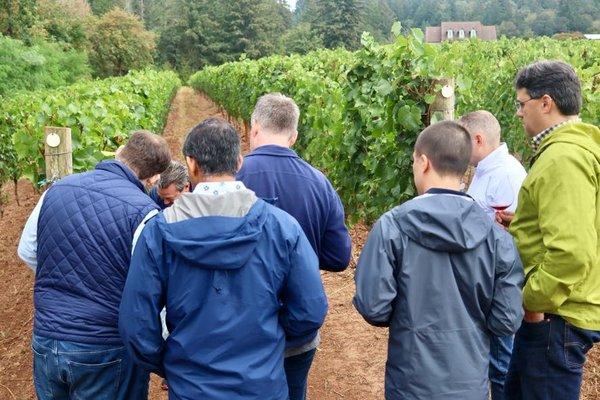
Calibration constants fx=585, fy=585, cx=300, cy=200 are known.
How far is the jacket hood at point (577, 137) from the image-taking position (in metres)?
2.39

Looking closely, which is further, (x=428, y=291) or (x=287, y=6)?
(x=287, y=6)

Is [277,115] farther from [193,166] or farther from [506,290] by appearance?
[506,290]

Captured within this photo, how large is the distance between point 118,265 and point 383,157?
3.09 m

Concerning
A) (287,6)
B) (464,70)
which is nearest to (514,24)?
(287,6)

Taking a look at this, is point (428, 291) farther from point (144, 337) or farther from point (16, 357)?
point (16, 357)

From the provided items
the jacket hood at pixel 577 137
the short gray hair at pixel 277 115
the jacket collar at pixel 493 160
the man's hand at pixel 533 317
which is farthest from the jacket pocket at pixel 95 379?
the jacket collar at pixel 493 160

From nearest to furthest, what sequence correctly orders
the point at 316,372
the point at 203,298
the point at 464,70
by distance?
the point at 203,298 → the point at 316,372 → the point at 464,70

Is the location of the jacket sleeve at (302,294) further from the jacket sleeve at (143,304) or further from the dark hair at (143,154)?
the dark hair at (143,154)

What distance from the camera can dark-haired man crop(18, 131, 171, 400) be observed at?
8.74 feet

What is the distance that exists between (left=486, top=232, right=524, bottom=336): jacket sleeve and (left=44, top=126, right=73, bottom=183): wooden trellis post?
314 cm

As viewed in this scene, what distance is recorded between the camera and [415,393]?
2.35m

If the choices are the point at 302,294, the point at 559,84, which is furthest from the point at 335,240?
the point at 559,84

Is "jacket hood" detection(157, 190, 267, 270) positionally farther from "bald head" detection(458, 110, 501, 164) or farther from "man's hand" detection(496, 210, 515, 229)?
"bald head" detection(458, 110, 501, 164)

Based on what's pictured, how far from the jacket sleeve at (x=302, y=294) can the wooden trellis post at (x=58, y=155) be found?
258 cm
